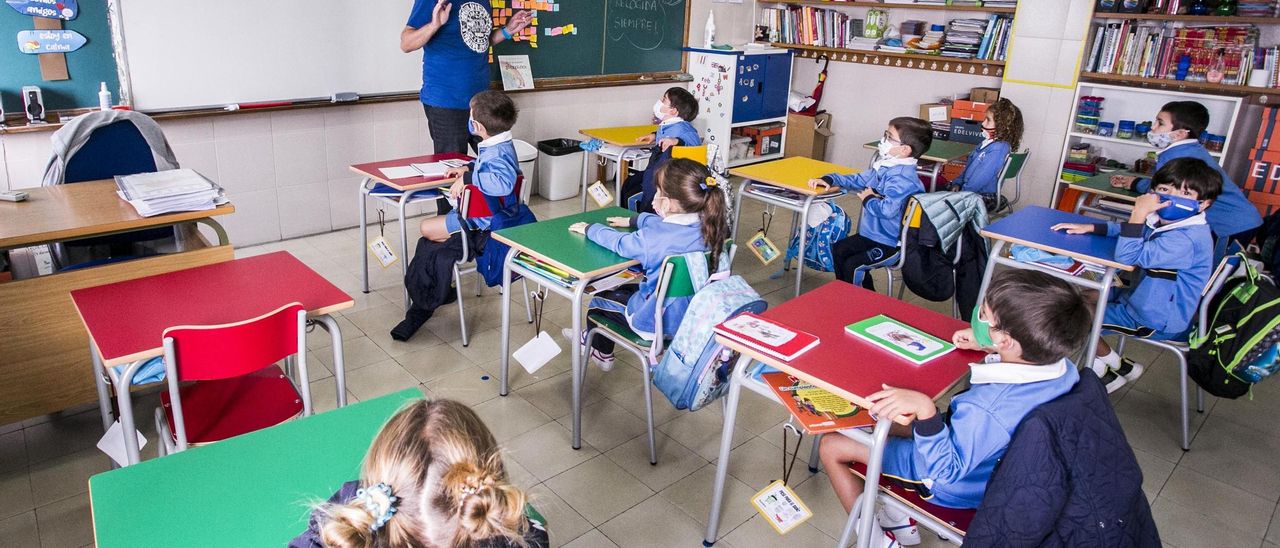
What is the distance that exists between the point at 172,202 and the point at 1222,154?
5.95m

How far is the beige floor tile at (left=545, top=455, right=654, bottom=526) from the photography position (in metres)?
2.57

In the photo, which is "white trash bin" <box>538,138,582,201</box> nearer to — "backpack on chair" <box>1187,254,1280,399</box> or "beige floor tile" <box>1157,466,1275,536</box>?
"backpack on chair" <box>1187,254,1280,399</box>

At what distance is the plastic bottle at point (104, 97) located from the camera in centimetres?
389

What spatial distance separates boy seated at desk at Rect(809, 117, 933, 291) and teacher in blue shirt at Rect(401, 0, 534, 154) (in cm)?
228

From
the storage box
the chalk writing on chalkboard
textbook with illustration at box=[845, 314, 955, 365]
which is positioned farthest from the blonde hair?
the storage box

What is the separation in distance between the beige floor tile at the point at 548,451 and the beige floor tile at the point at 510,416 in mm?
40

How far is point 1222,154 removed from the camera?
5.24 m

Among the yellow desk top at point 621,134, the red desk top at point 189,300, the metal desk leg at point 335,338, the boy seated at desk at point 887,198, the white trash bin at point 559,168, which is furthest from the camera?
the white trash bin at point 559,168

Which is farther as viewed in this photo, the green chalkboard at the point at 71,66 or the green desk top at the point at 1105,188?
the green desk top at the point at 1105,188

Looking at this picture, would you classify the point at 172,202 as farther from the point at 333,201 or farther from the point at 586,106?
the point at 586,106

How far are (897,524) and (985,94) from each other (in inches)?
192

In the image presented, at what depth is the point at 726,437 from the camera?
222cm

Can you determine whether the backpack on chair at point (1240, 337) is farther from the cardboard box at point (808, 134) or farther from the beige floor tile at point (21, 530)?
the cardboard box at point (808, 134)

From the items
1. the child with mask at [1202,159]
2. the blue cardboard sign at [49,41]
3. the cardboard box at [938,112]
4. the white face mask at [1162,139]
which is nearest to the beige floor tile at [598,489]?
the child with mask at [1202,159]
